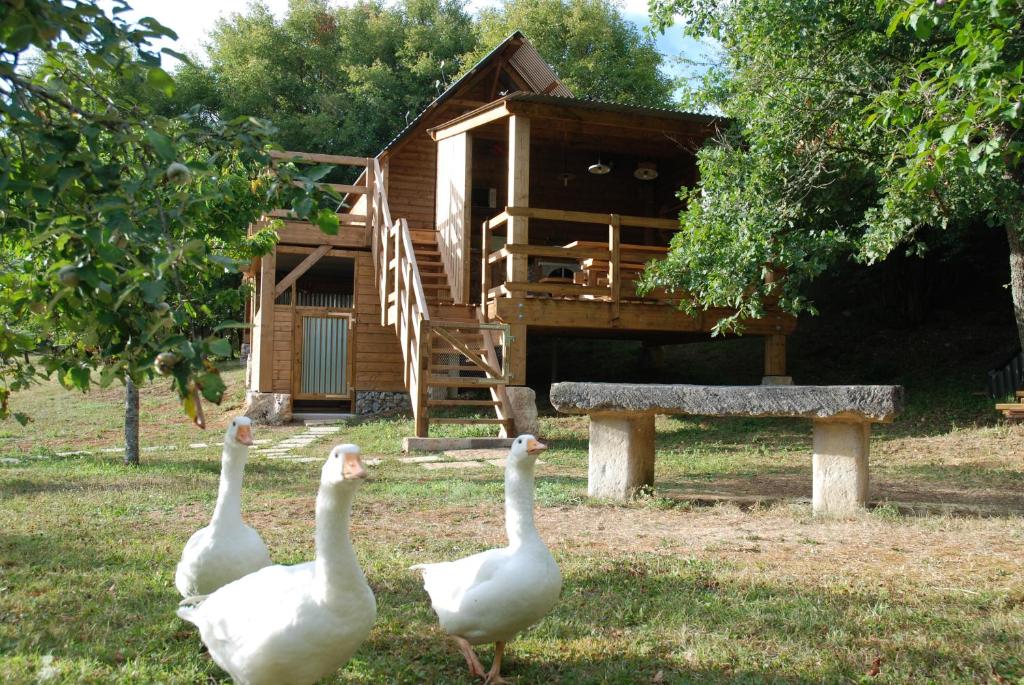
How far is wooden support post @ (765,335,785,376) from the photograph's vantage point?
14.1m

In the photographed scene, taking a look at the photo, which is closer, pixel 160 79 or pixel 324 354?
pixel 160 79

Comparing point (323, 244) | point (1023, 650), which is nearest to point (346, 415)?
point (323, 244)


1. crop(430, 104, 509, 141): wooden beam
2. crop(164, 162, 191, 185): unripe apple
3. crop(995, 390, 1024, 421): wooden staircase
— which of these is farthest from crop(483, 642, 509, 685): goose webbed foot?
crop(430, 104, 509, 141): wooden beam

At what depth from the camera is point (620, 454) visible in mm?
7492

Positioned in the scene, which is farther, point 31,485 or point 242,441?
point 31,485

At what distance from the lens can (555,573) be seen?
137 inches

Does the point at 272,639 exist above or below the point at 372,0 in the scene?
below

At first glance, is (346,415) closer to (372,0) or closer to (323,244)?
(323,244)

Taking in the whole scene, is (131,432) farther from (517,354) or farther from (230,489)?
(230,489)

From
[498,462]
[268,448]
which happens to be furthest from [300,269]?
[498,462]

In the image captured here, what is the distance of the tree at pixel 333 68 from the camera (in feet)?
98.4

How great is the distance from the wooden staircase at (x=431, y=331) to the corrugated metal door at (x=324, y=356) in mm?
1409

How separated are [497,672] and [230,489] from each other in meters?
1.43

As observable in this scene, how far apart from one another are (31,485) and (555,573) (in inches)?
280
